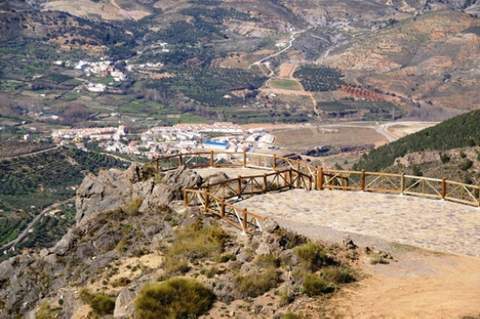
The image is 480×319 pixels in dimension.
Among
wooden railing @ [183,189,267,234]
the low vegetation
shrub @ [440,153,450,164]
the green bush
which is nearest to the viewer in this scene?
the green bush

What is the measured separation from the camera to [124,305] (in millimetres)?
18703

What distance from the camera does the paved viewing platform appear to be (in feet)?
75.1

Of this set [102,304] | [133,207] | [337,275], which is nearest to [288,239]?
[337,275]

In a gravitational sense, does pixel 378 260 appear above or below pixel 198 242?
below

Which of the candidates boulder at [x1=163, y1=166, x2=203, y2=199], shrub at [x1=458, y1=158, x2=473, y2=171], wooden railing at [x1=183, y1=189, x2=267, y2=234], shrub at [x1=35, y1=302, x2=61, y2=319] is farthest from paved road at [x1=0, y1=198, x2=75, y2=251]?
shrub at [x1=35, y1=302, x2=61, y2=319]

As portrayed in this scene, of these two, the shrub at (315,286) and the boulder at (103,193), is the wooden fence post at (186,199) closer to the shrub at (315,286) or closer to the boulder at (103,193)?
the boulder at (103,193)

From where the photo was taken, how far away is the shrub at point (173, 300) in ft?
58.0

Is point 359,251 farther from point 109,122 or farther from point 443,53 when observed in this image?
point 443,53

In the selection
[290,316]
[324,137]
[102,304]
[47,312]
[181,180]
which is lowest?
[324,137]

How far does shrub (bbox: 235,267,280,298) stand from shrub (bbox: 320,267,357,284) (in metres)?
1.19

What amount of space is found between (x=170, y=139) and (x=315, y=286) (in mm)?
117502

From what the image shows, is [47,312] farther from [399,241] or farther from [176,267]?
[399,241]

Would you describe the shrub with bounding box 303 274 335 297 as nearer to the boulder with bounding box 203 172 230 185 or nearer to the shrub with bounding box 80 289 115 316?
the shrub with bounding box 80 289 115 316

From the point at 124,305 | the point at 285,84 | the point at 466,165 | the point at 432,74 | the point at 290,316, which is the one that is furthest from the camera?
the point at 285,84
